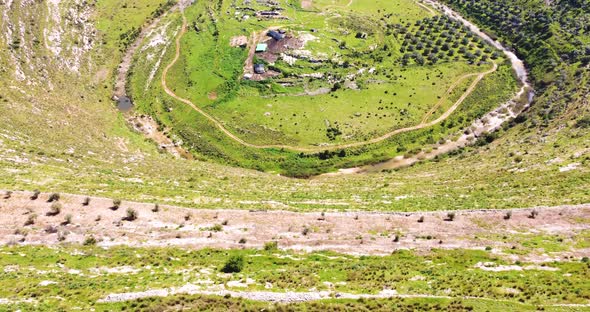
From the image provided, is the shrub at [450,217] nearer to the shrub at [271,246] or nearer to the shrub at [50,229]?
the shrub at [271,246]

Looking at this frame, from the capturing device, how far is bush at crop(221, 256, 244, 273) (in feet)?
168

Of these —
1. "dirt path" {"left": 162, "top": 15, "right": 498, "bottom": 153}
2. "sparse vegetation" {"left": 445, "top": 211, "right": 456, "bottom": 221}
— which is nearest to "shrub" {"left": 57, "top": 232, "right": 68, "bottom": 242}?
"dirt path" {"left": 162, "top": 15, "right": 498, "bottom": 153}

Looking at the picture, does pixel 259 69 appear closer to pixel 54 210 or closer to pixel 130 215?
pixel 130 215

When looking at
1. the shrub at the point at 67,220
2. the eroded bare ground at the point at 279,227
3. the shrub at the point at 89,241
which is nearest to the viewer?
the shrub at the point at 89,241

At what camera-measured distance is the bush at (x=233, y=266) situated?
51.3m

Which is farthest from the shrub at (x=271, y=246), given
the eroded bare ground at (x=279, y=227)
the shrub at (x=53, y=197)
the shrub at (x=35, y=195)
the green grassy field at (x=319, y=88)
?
the green grassy field at (x=319, y=88)

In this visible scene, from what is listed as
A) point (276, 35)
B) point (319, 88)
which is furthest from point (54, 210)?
point (276, 35)

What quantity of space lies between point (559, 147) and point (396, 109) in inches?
1712

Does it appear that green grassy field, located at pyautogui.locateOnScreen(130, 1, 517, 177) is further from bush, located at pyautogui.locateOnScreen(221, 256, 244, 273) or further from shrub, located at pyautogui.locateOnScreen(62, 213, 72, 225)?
bush, located at pyautogui.locateOnScreen(221, 256, 244, 273)

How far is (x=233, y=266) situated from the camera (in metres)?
51.3

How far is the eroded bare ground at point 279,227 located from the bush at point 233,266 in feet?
19.8

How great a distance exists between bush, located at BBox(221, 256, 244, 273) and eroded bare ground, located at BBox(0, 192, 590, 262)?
605 centimetres

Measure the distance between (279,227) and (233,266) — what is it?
515 inches

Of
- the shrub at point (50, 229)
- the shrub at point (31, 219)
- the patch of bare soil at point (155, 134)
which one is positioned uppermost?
the patch of bare soil at point (155, 134)
